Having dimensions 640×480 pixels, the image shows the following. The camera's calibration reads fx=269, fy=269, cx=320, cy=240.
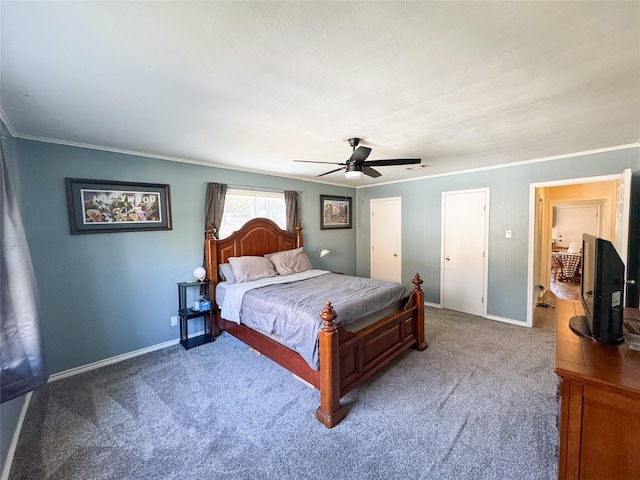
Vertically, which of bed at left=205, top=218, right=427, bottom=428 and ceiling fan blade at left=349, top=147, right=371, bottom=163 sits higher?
ceiling fan blade at left=349, top=147, right=371, bottom=163

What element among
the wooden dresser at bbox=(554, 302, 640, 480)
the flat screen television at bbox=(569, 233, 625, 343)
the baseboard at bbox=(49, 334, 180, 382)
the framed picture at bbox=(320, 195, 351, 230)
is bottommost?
the baseboard at bbox=(49, 334, 180, 382)

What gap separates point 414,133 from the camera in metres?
2.56

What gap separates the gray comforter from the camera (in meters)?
2.32

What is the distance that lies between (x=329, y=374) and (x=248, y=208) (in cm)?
288

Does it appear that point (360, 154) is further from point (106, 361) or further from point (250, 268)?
point (106, 361)

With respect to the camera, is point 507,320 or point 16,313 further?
point 507,320

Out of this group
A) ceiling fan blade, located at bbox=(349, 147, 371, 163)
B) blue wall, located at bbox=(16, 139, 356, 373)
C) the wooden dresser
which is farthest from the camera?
blue wall, located at bbox=(16, 139, 356, 373)

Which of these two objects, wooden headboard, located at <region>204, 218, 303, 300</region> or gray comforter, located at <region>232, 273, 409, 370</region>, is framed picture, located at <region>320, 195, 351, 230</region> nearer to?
wooden headboard, located at <region>204, 218, 303, 300</region>

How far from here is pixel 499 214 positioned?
160 inches

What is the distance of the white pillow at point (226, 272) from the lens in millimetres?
3575

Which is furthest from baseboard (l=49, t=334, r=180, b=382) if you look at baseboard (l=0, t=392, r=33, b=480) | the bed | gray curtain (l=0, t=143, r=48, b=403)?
gray curtain (l=0, t=143, r=48, b=403)

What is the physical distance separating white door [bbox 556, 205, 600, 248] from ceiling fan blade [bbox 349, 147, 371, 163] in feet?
27.5

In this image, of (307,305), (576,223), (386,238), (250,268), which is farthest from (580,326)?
(576,223)

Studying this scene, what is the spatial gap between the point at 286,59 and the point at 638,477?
2.42 metres
